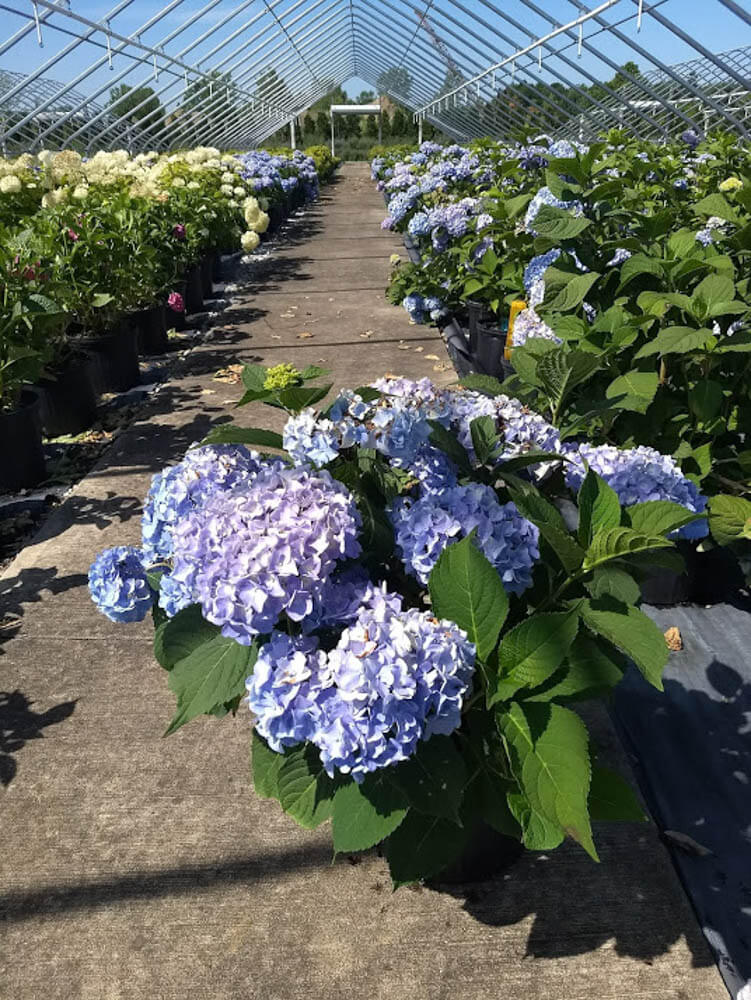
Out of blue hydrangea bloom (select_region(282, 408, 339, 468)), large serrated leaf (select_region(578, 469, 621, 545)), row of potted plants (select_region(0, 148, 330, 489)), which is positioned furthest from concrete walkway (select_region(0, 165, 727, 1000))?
row of potted plants (select_region(0, 148, 330, 489))

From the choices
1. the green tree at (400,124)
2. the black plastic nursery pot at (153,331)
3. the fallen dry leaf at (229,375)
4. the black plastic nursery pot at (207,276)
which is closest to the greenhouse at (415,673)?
the fallen dry leaf at (229,375)

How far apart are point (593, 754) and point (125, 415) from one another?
415 cm

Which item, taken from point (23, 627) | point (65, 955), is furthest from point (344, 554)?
point (23, 627)

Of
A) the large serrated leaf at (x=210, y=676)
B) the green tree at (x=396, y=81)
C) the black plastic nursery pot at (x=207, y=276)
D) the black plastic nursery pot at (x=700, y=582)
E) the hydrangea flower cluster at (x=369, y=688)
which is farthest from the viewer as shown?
the green tree at (x=396, y=81)

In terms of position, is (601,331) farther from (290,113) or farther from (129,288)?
(290,113)

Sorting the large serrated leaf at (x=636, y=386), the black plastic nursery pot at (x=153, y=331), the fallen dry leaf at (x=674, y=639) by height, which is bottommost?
the black plastic nursery pot at (x=153, y=331)

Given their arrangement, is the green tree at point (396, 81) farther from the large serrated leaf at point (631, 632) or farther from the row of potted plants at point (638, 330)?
the large serrated leaf at point (631, 632)

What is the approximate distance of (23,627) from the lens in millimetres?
2750

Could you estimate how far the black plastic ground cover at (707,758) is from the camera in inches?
66.4

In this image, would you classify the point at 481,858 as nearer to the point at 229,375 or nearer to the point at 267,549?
the point at 267,549

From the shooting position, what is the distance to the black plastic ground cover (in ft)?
5.53

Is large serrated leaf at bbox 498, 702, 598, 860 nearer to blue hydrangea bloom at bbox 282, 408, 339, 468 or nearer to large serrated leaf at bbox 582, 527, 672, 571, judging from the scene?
large serrated leaf at bbox 582, 527, 672, 571

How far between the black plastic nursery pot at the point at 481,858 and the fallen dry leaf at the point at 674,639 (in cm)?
101

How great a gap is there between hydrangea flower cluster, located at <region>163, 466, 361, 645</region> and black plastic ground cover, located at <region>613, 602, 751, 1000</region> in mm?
1207
